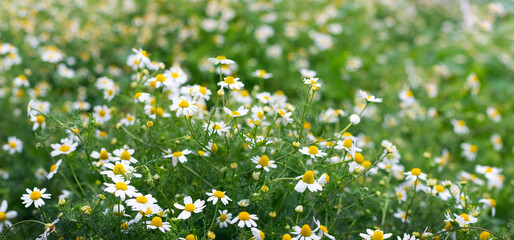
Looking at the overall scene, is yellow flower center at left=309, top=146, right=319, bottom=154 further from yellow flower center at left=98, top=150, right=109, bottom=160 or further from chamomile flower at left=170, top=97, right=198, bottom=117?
yellow flower center at left=98, top=150, right=109, bottom=160

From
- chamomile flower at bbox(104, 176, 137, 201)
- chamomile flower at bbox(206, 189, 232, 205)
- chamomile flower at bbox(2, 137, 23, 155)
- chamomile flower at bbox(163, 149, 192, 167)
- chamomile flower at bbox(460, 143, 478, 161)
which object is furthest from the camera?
chamomile flower at bbox(460, 143, 478, 161)

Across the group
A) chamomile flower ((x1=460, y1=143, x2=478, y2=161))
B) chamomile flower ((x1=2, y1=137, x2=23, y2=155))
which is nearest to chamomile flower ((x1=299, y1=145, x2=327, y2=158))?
chamomile flower ((x1=2, y1=137, x2=23, y2=155))

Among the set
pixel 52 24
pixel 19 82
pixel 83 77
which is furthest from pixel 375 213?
pixel 52 24

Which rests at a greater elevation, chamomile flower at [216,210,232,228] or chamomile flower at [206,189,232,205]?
chamomile flower at [206,189,232,205]

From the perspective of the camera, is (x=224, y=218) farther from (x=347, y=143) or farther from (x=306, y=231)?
(x=347, y=143)

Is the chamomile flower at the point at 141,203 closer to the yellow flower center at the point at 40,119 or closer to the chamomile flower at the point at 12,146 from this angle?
the yellow flower center at the point at 40,119

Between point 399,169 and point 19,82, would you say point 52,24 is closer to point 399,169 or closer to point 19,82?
point 19,82

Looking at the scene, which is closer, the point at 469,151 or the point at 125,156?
the point at 125,156

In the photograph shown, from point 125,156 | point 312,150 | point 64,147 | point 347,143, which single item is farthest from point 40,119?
point 347,143
